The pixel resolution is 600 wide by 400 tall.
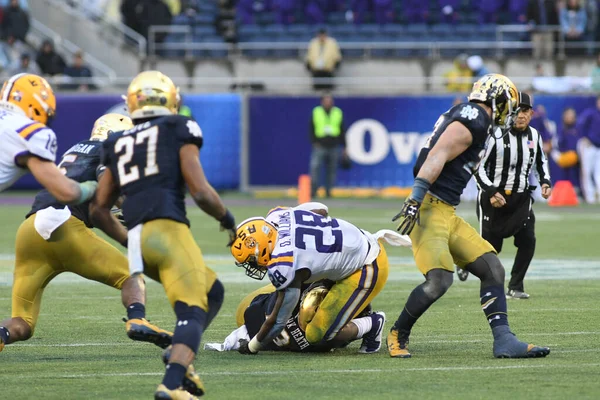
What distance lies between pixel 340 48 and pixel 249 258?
1617 cm

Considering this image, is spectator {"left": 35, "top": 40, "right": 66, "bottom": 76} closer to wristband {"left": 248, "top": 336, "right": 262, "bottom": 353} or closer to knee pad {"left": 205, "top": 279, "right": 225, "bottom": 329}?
wristband {"left": 248, "top": 336, "right": 262, "bottom": 353}

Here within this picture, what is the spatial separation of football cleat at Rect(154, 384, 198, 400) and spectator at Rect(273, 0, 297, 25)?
1928 cm

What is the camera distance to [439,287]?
7031 mm

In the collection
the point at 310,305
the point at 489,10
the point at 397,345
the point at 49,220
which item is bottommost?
the point at 397,345

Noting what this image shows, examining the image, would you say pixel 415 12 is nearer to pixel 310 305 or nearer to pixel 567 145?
pixel 567 145

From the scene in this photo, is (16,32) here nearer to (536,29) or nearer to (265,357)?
(536,29)

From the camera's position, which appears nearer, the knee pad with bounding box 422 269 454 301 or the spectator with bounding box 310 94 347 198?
the knee pad with bounding box 422 269 454 301

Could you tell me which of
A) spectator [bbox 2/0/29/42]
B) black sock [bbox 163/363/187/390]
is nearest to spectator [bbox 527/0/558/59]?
spectator [bbox 2/0/29/42]

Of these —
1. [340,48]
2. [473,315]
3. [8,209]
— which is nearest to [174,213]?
[473,315]

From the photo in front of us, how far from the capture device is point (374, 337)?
→ 748 cm

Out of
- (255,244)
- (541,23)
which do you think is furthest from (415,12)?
(255,244)

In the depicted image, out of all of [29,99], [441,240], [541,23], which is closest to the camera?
[29,99]

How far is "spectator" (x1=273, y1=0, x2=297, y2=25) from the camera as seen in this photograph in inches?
950

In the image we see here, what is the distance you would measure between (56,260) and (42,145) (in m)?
1.09
